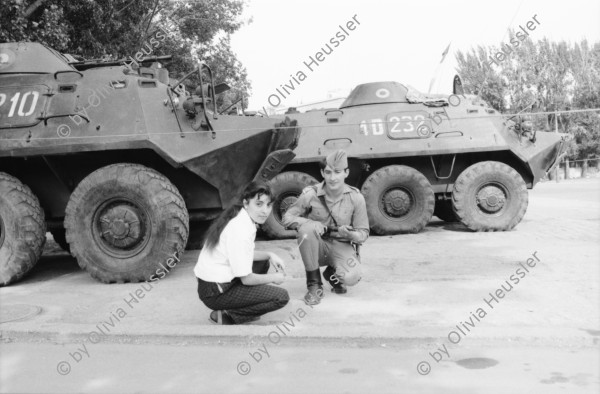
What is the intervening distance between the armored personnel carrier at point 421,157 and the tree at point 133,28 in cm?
172

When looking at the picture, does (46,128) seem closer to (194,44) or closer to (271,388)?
(271,388)

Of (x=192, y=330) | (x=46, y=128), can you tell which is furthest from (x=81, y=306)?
(x=46, y=128)

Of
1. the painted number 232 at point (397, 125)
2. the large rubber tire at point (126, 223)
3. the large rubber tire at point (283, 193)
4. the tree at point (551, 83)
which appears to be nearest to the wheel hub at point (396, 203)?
the painted number 232 at point (397, 125)

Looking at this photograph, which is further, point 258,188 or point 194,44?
point 194,44

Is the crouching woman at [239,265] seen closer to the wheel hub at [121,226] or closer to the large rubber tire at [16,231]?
the wheel hub at [121,226]

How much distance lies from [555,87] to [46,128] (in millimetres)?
32758

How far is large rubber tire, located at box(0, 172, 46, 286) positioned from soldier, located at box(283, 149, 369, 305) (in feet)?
8.96

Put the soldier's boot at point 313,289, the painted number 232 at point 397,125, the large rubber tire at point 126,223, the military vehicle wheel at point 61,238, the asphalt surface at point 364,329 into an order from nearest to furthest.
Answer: the asphalt surface at point 364,329, the soldier's boot at point 313,289, the large rubber tire at point 126,223, the military vehicle wheel at point 61,238, the painted number 232 at point 397,125

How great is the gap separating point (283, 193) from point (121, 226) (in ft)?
12.2

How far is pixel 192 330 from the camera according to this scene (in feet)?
13.1

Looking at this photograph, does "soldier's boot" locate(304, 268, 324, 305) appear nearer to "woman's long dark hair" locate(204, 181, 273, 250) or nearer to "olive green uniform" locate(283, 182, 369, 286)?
"olive green uniform" locate(283, 182, 369, 286)

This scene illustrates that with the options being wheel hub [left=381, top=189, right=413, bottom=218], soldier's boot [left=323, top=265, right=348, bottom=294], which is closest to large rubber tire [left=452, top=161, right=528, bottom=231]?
wheel hub [left=381, top=189, right=413, bottom=218]

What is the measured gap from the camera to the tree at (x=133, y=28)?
1130cm

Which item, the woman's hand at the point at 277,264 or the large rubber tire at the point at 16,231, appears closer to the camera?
the woman's hand at the point at 277,264
